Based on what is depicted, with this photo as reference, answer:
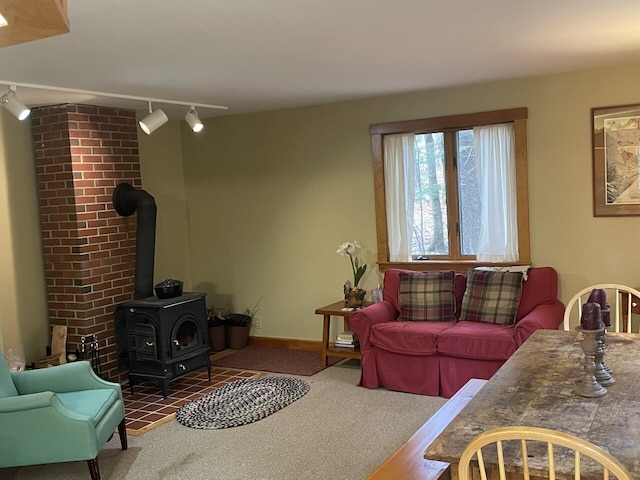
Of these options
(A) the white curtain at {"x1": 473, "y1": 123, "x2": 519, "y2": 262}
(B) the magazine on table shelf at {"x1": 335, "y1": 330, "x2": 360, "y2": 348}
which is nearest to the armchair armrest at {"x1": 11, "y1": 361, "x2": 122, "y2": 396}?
(B) the magazine on table shelf at {"x1": 335, "y1": 330, "x2": 360, "y2": 348}

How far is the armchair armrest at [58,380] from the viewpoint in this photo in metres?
3.79

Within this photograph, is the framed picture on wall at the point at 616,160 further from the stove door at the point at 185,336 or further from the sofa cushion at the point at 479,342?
the stove door at the point at 185,336

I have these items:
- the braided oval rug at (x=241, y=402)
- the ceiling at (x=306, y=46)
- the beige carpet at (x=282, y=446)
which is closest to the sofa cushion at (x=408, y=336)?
the beige carpet at (x=282, y=446)

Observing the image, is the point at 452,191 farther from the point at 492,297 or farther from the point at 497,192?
the point at 492,297

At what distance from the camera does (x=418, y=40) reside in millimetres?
3424

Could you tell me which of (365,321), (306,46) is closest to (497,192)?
(365,321)

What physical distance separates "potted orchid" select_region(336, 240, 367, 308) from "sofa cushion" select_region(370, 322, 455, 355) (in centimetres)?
51

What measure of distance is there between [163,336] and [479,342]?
2295 millimetres

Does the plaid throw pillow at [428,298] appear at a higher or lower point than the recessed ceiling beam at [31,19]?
lower

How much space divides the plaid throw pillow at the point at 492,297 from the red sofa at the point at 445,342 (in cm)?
7

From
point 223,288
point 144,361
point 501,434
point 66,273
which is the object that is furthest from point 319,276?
point 501,434

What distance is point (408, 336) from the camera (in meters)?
4.64

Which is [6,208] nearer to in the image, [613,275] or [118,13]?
[118,13]

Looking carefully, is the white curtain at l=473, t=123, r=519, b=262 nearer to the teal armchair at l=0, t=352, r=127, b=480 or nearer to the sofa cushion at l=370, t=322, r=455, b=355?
the sofa cushion at l=370, t=322, r=455, b=355
